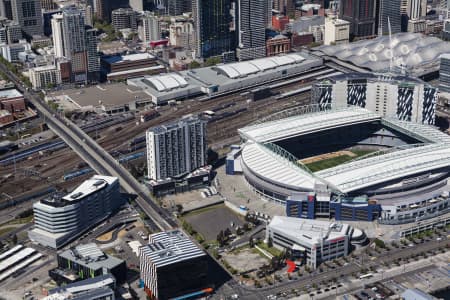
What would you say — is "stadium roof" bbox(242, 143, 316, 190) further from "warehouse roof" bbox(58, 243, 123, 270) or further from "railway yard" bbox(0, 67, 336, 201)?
"warehouse roof" bbox(58, 243, 123, 270)

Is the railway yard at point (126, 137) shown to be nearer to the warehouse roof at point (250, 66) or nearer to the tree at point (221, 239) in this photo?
the warehouse roof at point (250, 66)

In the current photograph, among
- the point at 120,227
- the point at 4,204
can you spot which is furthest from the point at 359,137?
the point at 4,204

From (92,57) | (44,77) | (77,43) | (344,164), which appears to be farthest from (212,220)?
(44,77)

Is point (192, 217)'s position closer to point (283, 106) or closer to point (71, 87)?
point (283, 106)

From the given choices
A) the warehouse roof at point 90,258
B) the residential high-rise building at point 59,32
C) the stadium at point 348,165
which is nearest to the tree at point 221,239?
the stadium at point 348,165

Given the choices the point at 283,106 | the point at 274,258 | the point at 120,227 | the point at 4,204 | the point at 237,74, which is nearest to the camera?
the point at 274,258

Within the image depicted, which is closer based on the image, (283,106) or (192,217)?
(192,217)

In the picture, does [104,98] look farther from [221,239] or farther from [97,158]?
[221,239]
